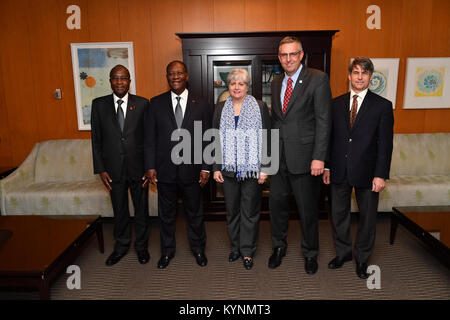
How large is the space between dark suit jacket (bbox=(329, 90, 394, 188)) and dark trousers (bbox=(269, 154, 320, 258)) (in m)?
0.23

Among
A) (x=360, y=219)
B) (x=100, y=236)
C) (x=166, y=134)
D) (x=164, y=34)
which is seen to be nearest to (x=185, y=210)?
(x=166, y=134)

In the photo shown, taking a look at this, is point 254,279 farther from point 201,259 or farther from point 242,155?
point 242,155

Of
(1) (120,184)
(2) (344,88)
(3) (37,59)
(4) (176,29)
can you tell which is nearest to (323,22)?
(2) (344,88)

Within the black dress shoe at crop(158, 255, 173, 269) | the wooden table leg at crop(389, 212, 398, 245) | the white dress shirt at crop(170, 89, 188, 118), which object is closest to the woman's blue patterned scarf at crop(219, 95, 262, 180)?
the white dress shirt at crop(170, 89, 188, 118)

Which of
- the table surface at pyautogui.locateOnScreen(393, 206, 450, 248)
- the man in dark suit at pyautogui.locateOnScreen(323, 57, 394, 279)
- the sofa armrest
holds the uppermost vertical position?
the man in dark suit at pyautogui.locateOnScreen(323, 57, 394, 279)

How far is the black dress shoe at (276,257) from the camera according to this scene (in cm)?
248

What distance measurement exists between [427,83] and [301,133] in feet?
8.70

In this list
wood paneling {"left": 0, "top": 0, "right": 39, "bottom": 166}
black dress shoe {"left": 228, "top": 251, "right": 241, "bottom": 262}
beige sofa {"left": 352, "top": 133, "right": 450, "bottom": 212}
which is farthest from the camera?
wood paneling {"left": 0, "top": 0, "right": 39, "bottom": 166}

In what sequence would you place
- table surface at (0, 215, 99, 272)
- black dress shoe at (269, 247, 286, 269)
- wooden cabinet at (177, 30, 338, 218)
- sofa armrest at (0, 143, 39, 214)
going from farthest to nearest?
1. sofa armrest at (0, 143, 39, 214)
2. wooden cabinet at (177, 30, 338, 218)
3. black dress shoe at (269, 247, 286, 269)
4. table surface at (0, 215, 99, 272)

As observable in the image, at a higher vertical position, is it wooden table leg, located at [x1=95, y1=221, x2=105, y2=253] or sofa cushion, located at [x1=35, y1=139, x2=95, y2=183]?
sofa cushion, located at [x1=35, y1=139, x2=95, y2=183]

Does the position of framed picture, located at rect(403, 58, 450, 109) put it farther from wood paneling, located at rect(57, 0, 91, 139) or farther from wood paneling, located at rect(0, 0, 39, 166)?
wood paneling, located at rect(0, 0, 39, 166)

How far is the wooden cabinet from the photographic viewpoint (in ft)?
10.5

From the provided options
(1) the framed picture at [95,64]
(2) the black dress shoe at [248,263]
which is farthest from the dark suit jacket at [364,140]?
(1) the framed picture at [95,64]

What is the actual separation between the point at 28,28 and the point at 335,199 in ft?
13.2
